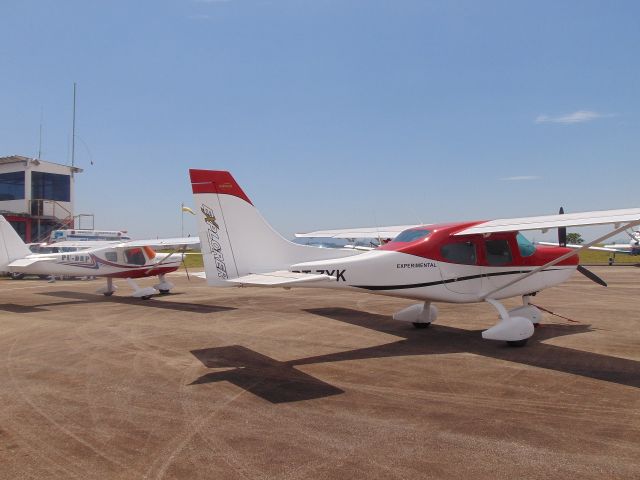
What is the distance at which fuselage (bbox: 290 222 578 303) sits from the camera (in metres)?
8.58

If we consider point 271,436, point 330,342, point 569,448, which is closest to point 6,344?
A: point 330,342

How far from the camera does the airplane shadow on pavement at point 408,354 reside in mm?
6438

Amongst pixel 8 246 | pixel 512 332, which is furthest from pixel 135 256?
pixel 512 332

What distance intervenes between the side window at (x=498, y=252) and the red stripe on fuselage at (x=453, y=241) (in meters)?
0.07

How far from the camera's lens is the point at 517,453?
4.32 m

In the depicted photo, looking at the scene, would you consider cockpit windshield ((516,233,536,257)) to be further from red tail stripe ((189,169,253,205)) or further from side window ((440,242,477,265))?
red tail stripe ((189,169,253,205))

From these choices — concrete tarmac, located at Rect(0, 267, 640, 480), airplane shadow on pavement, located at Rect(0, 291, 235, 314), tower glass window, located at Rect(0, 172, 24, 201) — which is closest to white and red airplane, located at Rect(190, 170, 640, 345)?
concrete tarmac, located at Rect(0, 267, 640, 480)

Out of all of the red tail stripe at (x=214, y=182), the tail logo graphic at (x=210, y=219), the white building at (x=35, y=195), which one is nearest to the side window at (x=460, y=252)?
the red tail stripe at (x=214, y=182)

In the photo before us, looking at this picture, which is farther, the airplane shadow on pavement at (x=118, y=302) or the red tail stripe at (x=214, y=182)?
the airplane shadow on pavement at (x=118, y=302)

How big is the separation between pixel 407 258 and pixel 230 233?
10.5 feet

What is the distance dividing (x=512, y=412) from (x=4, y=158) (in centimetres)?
4119

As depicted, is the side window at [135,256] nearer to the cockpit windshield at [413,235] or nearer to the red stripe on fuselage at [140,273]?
the red stripe on fuselage at [140,273]

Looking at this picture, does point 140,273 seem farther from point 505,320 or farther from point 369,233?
point 505,320

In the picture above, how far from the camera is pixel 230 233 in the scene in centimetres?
831
